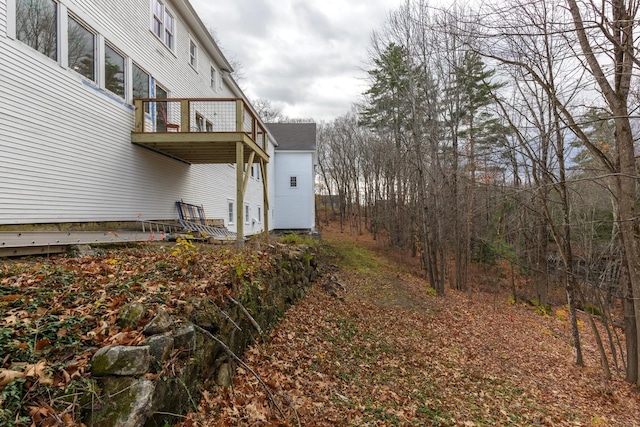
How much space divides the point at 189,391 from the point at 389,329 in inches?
256

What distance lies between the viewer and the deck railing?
8703mm

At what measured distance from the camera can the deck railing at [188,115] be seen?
8703 millimetres

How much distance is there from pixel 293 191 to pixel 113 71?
1728cm

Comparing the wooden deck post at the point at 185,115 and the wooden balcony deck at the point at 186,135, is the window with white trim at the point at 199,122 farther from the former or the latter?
the wooden deck post at the point at 185,115

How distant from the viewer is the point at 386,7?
14.0 meters

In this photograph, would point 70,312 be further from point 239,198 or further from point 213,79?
point 213,79

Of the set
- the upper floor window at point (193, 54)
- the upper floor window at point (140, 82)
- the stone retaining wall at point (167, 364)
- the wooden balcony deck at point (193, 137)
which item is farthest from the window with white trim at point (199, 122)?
the stone retaining wall at point (167, 364)

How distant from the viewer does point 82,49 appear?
7156mm

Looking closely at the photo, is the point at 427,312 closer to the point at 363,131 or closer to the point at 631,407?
the point at 631,407

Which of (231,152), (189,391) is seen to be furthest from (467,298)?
(189,391)

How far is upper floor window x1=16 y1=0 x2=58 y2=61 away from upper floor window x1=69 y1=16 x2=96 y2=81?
39 centimetres

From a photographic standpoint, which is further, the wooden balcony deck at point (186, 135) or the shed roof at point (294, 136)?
the shed roof at point (294, 136)

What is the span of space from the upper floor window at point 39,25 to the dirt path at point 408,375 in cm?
684

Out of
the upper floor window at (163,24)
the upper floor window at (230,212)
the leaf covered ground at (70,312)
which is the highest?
the upper floor window at (163,24)
